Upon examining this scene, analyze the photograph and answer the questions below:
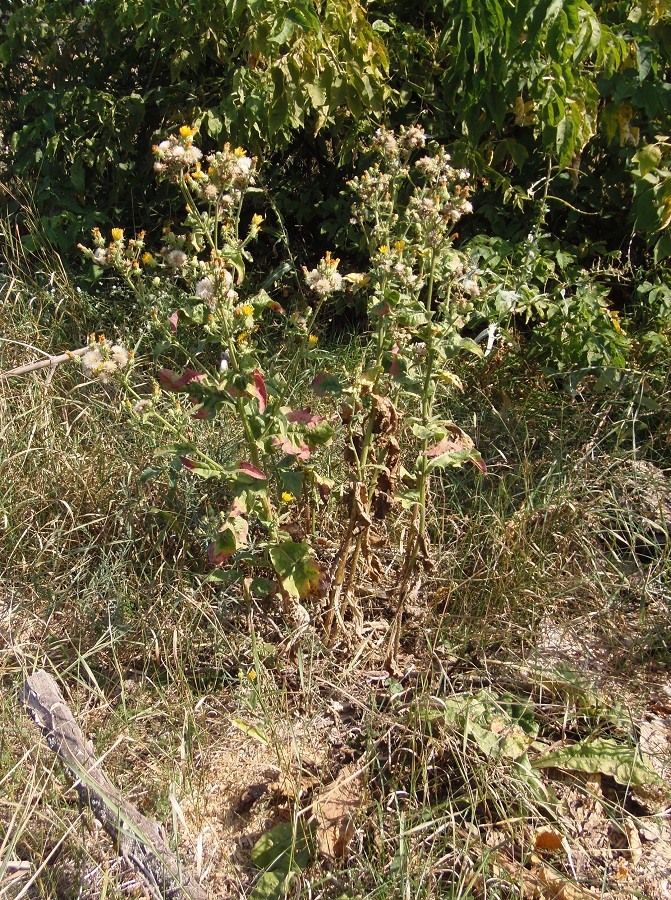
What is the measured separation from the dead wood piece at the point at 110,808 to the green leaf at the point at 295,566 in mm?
588

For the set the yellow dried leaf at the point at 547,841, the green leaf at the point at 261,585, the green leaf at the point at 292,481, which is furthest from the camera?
the green leaf at the point at 261,585

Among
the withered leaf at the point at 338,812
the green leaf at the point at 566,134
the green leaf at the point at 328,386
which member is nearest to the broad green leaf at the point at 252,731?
the withered leaf at the point at 338,812

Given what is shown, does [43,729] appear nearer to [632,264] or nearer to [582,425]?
[582,425]

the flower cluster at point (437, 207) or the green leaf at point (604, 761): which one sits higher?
the flower cluster at point (437, 207)

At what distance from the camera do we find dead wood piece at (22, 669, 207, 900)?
1.53 metres

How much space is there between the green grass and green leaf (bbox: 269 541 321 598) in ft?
0.54

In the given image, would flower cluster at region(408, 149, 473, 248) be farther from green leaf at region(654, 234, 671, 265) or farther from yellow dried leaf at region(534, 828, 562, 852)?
yellow dried leaf at region(534, 828, 562, 852)

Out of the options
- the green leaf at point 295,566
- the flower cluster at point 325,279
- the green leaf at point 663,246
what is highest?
the flower cluster at point 325,279

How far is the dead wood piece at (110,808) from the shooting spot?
5.01 ft

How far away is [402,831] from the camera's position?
5.26 feet

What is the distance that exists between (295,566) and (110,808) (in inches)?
26.6

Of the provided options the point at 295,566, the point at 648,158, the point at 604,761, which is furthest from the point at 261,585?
the point at 648,158

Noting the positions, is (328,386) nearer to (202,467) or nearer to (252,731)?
(202,467)

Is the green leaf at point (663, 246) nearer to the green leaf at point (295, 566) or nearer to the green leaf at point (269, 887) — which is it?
the green leaf at point (295, 566)
